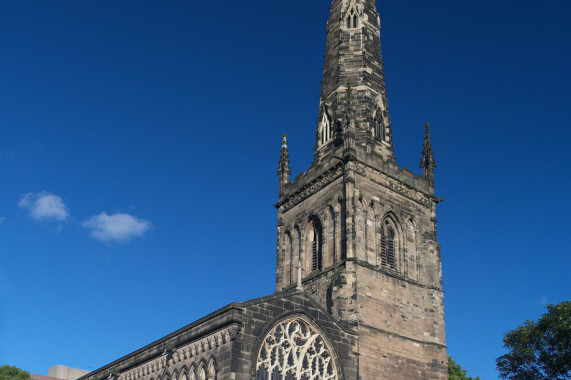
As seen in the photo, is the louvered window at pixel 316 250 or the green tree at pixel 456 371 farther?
the green tree at pixel 456 371

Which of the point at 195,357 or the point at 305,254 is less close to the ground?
the point at 305,254

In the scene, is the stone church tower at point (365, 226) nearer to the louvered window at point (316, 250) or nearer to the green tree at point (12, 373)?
the louvered window at point (316, 250)

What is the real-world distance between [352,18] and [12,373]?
112ft

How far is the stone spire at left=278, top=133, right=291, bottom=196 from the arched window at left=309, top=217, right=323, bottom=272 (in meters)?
4.00

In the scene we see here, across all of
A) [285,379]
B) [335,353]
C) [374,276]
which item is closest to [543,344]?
[374,276]

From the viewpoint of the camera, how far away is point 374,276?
32500 millimetres

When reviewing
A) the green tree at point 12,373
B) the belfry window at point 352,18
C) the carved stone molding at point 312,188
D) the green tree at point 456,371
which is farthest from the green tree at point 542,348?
the green tree at point 12,373

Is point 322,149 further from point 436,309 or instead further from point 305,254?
point 436,309

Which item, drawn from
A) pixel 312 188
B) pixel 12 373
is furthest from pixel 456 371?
pixel 12 373

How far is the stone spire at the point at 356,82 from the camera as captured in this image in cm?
3791

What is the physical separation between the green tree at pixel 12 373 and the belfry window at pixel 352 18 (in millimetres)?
33045

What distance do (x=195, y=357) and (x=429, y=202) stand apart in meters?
17.8

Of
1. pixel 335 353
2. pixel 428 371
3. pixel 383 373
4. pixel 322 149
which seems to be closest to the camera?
pixel 335 353

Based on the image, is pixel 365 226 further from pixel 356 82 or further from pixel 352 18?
pixel 352 18
